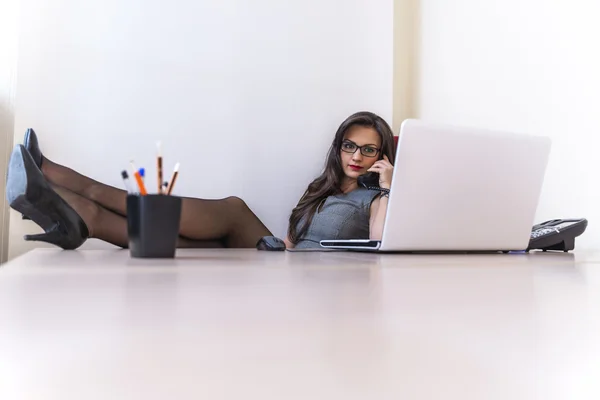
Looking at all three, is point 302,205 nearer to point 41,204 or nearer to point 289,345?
point 41,204

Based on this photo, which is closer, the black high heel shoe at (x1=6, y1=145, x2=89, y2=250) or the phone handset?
the black high heel shoe at (x1=6, y1=145, x2=89, y2=250)

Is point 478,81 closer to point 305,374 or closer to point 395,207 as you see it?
point 395,207

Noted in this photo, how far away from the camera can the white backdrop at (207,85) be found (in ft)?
7.18

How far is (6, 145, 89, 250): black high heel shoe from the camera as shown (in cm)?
113

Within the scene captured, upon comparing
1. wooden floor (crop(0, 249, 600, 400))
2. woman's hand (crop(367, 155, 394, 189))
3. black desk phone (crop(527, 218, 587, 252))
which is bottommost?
wooden floor (crop(0, 249, 600, 400))

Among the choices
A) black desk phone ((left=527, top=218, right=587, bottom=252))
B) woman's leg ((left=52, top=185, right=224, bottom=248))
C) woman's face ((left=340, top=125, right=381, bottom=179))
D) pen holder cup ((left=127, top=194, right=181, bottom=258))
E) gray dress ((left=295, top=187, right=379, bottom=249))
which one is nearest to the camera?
pen holder cup ((left=127, top=194, right=181, bottom=258))

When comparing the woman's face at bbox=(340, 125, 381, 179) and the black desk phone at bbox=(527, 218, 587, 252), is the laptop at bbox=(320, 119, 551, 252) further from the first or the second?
the woman's face at bbox=(340, 125, 381, 179)

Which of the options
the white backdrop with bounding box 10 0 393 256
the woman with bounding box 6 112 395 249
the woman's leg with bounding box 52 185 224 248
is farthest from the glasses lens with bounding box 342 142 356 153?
the woman's leg with bounding box 52 185 224 248

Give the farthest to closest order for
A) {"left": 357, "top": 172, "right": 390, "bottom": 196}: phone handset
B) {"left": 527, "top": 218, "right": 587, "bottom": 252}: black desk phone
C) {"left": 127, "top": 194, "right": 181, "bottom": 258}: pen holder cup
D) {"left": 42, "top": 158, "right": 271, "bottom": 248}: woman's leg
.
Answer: {"left": 357, "top": 172, "right": 390, "bottom": 196}: phone handset → {"left": 42, "top": 158, "right": 271, "bottom": 248}: woman's leg → {"left": 527, "top": 218, "right": 587, "bottom": 252}: black desk phone → {"left": 127, "top": 194, "right": 181, "bottom": 258}: pen holder cup

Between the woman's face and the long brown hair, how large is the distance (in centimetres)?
2

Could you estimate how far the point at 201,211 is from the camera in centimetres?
224

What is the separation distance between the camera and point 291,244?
2.42 metres

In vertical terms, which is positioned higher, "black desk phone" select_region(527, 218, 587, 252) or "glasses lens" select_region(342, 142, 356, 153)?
"glasses lens" select_region(342, 142, 356, 153)

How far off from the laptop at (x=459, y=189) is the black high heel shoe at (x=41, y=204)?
676 mm
